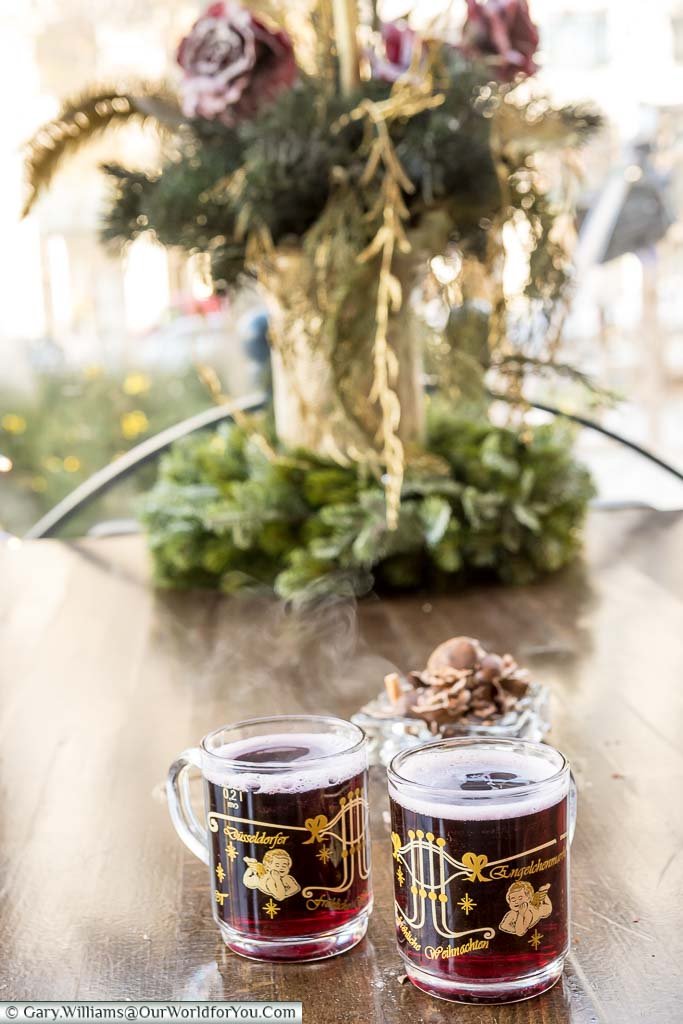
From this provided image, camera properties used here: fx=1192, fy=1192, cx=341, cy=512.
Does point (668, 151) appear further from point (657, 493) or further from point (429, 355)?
point (429, 355)

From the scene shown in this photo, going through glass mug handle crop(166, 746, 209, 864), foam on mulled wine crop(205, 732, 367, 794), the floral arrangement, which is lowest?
glass mug handle crop(166, 746, 209, 864)

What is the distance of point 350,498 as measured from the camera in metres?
1.46

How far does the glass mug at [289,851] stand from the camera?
0.54m

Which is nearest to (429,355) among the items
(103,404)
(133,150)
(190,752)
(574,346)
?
(190,752)

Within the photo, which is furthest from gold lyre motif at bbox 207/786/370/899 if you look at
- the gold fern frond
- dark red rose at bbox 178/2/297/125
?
the gold fern frond

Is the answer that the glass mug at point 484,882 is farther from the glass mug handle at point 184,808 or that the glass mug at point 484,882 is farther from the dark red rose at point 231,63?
the dark red rose at point 231,63

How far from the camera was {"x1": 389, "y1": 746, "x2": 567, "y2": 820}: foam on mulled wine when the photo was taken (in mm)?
493

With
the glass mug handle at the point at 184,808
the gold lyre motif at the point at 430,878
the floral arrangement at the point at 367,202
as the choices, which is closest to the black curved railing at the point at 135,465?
the floral arrangement at the point at 367,202

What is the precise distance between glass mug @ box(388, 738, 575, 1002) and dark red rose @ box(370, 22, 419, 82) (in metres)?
1.10

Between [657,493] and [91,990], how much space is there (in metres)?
5.19

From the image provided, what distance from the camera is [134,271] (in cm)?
502

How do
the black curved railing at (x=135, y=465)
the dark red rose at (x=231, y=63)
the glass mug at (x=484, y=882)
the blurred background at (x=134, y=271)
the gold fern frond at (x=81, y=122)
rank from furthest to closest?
the blurred background at (x=134, y=271)
the black curved railing at (x=135, y=465)
the gold fern frond at (x=81, y=122)
the dark red rose at (x=231, y=63)
the glass mug at (x=484, y=882)

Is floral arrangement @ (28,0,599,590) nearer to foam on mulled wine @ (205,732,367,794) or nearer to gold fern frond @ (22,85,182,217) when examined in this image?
gold fern frond @ (22,85,182,217)

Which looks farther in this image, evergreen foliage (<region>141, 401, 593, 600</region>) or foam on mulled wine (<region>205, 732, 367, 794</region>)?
evergreen foliage (<region>141, 401, 593, 600</region>)
